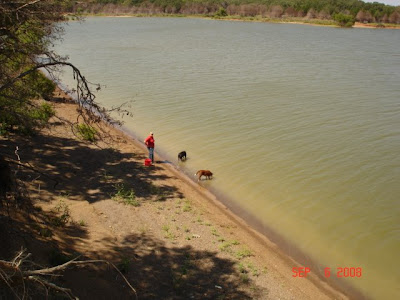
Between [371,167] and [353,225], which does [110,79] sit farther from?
[353,225]

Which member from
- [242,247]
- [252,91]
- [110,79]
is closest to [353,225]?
[242,247]

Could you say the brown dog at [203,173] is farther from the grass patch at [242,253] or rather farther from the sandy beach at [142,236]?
the grass patch at [242,253]

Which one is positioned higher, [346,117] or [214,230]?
[346,117]

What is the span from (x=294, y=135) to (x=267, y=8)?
11569cm

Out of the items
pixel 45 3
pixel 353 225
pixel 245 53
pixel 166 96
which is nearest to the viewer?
pixel 45 3

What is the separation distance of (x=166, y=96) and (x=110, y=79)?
763 centimetres

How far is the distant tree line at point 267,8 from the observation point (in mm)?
105688

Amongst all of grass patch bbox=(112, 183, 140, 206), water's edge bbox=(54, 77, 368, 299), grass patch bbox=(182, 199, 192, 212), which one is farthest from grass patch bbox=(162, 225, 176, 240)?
water's edge bbox=(54, 77, 368, 299)

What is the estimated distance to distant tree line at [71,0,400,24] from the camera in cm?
10569

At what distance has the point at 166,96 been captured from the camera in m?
26.8

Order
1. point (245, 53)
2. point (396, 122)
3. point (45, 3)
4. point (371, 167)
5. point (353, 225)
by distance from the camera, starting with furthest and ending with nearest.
Result: 1. point (245, 53)
2. point (396, 122)
3. point (371, 167)
4. point (353, 225)
5. point (45, 3)

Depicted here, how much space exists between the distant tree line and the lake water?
73984mm
